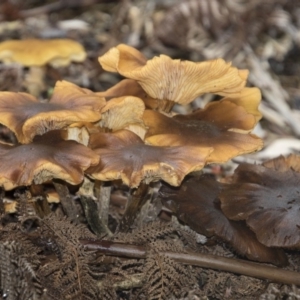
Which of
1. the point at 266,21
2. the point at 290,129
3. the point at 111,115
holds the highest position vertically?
the point at 111,115

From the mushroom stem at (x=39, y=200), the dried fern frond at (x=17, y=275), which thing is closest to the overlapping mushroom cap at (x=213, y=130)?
the mushroom stem at (x=39, y=200)

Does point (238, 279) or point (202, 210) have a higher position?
point (202, 210)

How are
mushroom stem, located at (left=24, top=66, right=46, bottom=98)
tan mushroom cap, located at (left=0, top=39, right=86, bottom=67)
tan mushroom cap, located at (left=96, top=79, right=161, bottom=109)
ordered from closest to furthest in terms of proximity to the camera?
tan mushroom cap, located at (left=96, top=79, right=161, bottom=109) < tan mushroom cap, located at (left=0, top=39, right=86, bottom=67) < mushroom stem, located at (left=24, top=66, right=46, bottom=98)

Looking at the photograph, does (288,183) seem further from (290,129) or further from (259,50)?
(259,50)

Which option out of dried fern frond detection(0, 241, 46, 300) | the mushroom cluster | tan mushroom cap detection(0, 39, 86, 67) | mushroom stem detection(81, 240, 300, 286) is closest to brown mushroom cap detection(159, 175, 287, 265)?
mushroom stem detection(81, 240, 300, 286)

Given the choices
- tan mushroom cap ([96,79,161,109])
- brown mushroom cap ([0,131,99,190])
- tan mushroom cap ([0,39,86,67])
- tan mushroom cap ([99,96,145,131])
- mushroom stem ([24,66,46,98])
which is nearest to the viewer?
brown mushroom cap ([0,131,99,190])

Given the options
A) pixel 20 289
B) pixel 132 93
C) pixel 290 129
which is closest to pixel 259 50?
pixel 290 129

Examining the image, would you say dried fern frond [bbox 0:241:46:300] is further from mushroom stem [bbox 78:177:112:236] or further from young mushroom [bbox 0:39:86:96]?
young mushroom [bbox 0:39:86:96]

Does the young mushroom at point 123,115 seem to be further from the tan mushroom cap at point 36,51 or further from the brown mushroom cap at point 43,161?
the tan mushroom cap at point 36,51
